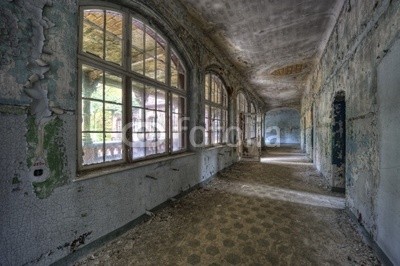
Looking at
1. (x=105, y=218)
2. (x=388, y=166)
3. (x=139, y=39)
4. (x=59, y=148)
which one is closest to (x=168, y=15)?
(x=139, y=39)

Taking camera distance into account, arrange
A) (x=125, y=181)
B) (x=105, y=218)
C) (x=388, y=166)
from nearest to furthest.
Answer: (x=388, y=166)
(x=105, y=218)
(x=125, y=181)

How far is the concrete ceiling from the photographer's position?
3.61 meters

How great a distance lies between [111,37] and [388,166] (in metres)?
3.70

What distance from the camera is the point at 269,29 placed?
4414mm

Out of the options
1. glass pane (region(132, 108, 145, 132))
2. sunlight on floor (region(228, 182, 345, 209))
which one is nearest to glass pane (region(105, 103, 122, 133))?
glass pane (region(132, 108, 145, 132))

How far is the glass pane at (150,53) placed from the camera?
10.8 ft

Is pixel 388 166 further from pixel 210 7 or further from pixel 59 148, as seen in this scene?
pixel 210 7

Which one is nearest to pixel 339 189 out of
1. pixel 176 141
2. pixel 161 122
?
pixel 176 141

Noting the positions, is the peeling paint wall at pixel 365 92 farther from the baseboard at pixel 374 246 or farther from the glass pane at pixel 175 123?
the glass pane at pixel 175 123

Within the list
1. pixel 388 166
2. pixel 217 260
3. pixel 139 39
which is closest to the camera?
pixel 388 166

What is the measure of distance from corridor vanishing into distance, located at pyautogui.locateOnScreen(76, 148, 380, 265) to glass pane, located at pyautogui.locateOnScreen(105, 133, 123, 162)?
42.5 inches

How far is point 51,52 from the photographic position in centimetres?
183

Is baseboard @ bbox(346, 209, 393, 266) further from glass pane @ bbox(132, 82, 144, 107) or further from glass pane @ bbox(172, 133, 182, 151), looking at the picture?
glass pane @ bbox(132, 82, 144, 107)

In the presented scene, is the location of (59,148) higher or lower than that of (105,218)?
higher
